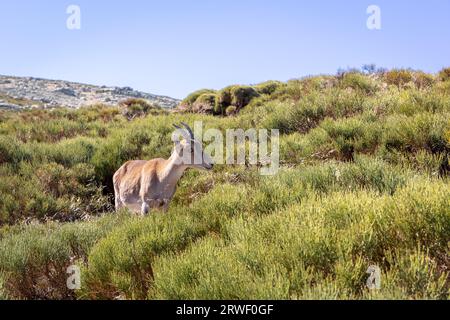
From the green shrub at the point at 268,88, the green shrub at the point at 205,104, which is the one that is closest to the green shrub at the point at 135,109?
the green shrub at the point at 205,104

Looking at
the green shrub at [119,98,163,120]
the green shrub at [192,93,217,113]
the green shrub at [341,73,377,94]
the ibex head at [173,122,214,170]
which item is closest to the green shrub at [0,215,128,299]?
the ibex head at [173,122,214,170]

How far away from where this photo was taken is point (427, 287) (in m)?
2.48

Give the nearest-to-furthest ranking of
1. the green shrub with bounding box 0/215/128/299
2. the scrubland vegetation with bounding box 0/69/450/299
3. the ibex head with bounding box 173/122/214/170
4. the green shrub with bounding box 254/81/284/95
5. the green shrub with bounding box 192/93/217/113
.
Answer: the scrubland vegetation with bounding box 0/69/450/299 < the green shrub with bounding box 0/215/128/299 < the ibex head with bounding box 173/122/214/170 < the green shrub with bounding box 192/93/217/113 < the green shrub with bounding box 254/81/284/95

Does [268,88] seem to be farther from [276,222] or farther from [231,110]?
[276,222]

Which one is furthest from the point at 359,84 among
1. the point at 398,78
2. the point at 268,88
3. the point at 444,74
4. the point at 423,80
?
the point at 268,88

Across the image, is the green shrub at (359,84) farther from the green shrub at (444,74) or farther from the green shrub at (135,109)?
the green shrub at (135,109)

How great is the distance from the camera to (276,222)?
13.0ft

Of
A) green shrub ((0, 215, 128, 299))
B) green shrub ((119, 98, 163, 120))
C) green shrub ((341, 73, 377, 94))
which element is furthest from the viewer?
green shrub ((119, 98, 163, 120))

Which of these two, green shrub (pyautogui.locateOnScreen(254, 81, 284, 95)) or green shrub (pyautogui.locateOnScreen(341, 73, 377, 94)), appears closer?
green shrub (pyautogui.locateOnScreen(341, 73, 377, 94))

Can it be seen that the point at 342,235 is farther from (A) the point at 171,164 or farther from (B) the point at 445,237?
(A) the point at 171,164

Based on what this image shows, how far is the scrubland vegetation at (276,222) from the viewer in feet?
9.74

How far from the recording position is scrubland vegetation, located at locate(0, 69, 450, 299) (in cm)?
297

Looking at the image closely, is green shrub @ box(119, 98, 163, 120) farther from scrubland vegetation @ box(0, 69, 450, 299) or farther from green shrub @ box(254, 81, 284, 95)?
scrubland vegetation @ box(0, 69, 450, 299)
